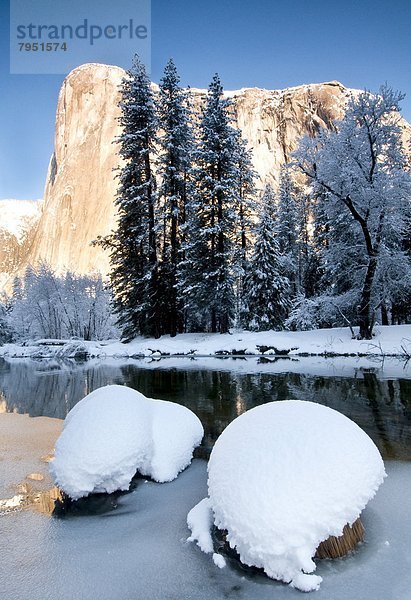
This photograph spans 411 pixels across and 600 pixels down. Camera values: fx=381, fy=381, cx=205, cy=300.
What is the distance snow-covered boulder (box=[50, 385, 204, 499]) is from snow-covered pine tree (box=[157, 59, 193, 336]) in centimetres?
1607

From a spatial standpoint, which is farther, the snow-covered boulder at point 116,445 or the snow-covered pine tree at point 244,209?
the snow-covered pine tree at point 244,209

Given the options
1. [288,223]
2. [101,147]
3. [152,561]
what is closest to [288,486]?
[152,561]

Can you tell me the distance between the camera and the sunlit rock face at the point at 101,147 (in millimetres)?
87312

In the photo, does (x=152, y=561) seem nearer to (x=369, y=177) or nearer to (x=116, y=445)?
(x=116, y=445)

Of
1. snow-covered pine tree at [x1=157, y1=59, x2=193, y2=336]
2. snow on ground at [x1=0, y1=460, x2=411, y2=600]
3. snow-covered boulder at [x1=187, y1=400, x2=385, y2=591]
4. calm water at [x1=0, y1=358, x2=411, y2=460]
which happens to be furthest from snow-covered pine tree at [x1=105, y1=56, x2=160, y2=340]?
snow-covered boulder at [x1=187, y1=400, x2=385, y2=591]

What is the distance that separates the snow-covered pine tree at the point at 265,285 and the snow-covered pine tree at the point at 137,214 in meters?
6.24

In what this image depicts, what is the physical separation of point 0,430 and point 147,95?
20542 millimetres

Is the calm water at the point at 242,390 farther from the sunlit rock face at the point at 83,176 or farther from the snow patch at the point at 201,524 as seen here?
the sunlit rock face at the point at 83,176

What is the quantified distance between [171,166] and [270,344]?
11330 millimetres

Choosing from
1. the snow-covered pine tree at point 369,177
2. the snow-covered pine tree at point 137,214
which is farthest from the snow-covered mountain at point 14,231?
the snow-covered pine tree at point 369,177

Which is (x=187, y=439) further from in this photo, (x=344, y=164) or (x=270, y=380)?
(x=344, y=164)

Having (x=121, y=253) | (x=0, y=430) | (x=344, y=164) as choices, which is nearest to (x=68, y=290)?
(x=121, y=253)

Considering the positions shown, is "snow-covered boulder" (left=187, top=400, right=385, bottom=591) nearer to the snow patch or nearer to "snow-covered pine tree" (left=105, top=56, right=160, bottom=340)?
the snow patch

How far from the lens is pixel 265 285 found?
23.3 metres
